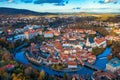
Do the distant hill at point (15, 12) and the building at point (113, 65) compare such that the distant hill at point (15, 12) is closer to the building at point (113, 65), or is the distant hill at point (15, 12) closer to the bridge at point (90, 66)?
the bridge at point (90, 66)

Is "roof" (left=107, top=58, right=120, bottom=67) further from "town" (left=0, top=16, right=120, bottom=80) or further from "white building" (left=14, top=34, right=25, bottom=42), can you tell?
"white building" (left=14, top=34, right=25, bottom=42)

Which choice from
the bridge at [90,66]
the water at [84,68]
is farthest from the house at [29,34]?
the bridge at [90,66]

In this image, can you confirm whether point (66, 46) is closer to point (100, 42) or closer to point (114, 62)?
point (100, 42)

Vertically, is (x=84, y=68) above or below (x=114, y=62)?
below

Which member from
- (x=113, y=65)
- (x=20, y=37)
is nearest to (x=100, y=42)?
(x=113, y=65)

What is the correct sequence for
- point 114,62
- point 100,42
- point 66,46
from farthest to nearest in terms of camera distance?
1. point 100,42
2. point 66,46
3. point 114,62

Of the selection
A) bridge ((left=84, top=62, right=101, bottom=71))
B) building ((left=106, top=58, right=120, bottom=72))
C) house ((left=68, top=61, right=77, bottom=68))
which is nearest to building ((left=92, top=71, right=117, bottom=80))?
building ((left=106, top=58, right=120, bottom=72))

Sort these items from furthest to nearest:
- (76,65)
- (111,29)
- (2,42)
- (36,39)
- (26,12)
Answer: (26,12) → (111,29) → (36,39) → (2,42) → (76,65)

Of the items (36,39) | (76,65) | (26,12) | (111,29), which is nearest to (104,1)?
(26,12)

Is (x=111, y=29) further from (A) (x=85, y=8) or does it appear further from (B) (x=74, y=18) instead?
(A) (x=85, y=8)

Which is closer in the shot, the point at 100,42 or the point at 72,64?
the point at 72,64

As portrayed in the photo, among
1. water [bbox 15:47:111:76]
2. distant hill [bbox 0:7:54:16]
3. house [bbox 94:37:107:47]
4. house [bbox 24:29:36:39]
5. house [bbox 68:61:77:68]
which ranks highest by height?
distant hill [bbox 0:7:54:16]
